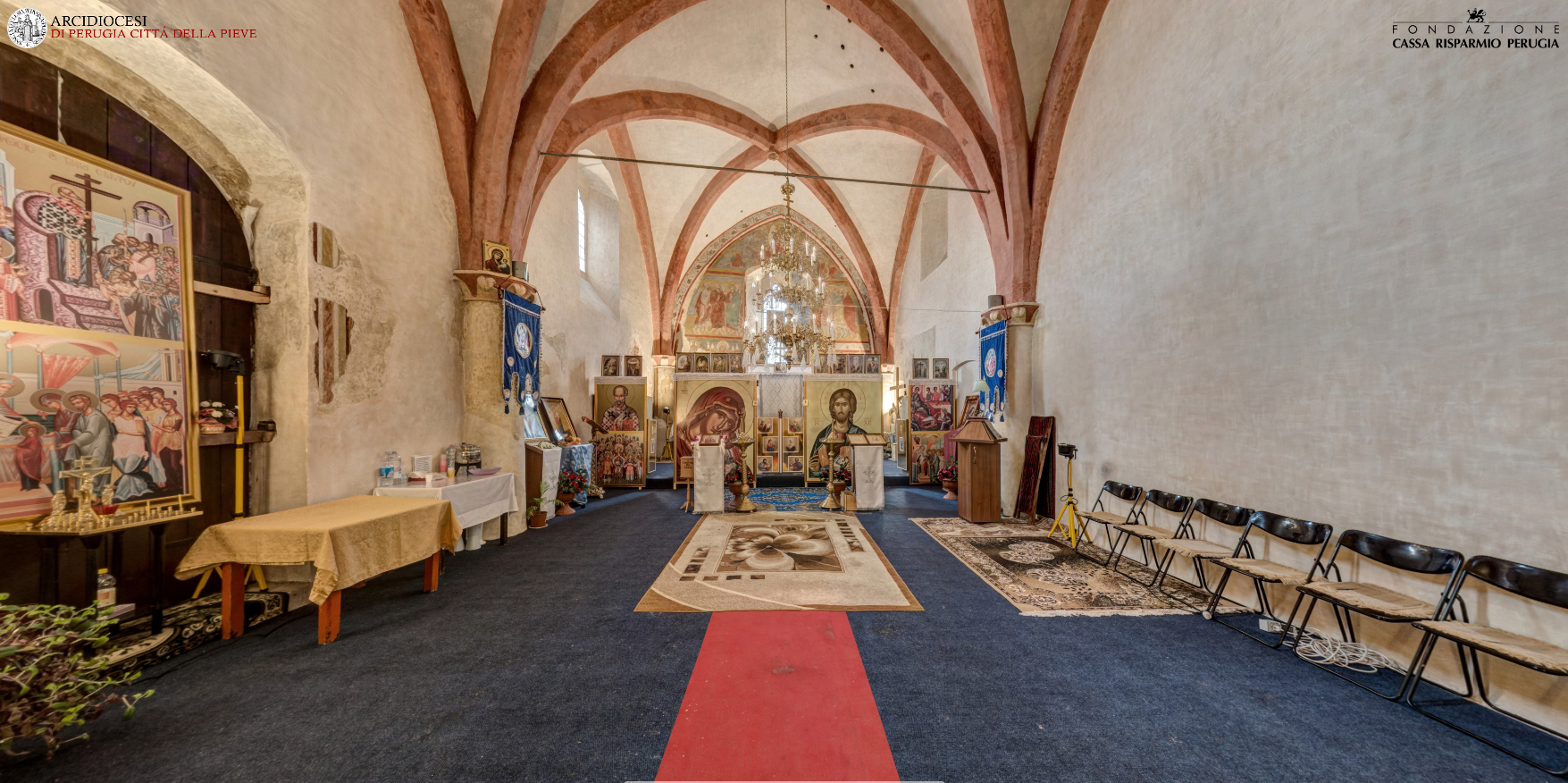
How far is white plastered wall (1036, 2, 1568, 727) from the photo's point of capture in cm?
251

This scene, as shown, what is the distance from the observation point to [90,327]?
2977 millimetres

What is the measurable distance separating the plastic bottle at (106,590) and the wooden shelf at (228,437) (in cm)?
92

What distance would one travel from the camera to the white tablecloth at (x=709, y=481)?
742cm

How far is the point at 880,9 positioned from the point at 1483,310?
696 centimetres

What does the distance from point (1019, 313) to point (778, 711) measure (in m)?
6.51

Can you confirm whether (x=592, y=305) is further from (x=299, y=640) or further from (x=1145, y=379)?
(x=1145, y=379)

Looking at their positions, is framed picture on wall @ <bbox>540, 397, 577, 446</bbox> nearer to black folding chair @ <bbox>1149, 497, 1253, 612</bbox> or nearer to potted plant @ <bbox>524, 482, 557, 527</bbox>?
potted plant @ <bbox>524, 482, 557, 527</bbox>

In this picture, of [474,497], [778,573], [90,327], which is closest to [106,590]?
[90,327]

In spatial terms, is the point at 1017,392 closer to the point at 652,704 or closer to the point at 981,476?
the point at 981,476

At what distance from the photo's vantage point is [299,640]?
3.32 meters

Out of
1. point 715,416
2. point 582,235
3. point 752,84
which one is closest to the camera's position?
point 752,84

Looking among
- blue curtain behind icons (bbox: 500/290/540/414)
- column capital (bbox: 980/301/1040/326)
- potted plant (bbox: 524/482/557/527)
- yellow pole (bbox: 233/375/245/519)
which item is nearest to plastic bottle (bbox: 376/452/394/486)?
yellow pole (bbox: 233/375/245/519)

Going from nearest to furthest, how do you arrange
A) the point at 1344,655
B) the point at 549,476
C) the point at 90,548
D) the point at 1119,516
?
the point at 90,548, the point at 1344,655, the point at 1119,516, the point at 549,476

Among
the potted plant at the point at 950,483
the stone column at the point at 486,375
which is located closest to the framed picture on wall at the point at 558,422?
the stone column at the point at 486,375
